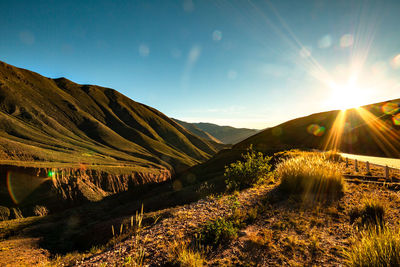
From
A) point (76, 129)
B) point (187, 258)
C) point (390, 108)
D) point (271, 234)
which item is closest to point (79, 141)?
point (76, 129)

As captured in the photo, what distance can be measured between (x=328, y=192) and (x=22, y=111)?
133 meters

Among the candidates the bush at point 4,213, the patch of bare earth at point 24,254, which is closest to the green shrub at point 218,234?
the patch of bare earth at point 24,254

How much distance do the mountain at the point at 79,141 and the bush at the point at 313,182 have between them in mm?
45592

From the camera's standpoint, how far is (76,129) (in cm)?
10969

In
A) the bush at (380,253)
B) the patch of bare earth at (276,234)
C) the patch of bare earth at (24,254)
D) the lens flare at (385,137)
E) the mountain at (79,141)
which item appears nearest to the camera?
the bush at (380,253)

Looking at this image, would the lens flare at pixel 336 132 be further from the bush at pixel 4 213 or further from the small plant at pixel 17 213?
the bush at pixel 4 213

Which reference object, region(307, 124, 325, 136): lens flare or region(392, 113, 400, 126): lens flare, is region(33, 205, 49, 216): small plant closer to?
region(307, 124, 325, 136): lens flare

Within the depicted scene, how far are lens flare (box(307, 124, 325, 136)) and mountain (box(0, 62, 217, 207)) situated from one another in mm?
61047

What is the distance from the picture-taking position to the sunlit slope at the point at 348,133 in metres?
38.0

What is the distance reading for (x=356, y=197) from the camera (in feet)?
22.9

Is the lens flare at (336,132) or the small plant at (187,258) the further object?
the lens flare at (336,132)

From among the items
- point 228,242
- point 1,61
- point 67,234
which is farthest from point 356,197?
point 1,61

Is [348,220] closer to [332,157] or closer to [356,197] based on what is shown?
[356,197]

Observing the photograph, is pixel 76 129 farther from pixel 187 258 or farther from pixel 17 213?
pixel 187 258
